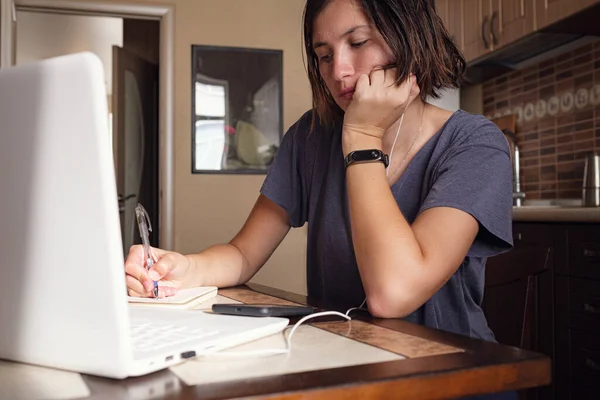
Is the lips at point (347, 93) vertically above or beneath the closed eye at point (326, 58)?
beneath

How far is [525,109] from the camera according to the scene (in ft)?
11.5

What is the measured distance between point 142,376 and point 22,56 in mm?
6301

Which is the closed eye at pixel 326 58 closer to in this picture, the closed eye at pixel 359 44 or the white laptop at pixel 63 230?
the closed eye at pixel 359 44

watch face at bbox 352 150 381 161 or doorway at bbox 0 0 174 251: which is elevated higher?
doorway at bbox 0 0 174 251

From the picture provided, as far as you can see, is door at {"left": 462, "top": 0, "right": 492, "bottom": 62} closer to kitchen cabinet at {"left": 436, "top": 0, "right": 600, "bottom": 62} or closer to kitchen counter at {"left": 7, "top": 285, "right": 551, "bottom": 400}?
kitchen cabinet at {"left": 436, "top": 0, "right": 600, "bottom": 62}

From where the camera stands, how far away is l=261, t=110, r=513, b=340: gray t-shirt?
1.10 meters

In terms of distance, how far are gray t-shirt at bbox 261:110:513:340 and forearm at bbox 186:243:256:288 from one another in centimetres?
16

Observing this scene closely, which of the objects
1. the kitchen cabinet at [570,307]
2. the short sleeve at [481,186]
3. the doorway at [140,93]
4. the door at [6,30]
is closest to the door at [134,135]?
the doorway at [140,93]

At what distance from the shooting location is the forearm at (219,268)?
4.06 ft

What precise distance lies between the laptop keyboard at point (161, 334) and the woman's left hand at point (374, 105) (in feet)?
1.74

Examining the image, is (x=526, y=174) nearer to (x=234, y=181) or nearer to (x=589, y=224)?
(x=589, y=224)

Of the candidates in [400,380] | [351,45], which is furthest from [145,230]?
[400,380]

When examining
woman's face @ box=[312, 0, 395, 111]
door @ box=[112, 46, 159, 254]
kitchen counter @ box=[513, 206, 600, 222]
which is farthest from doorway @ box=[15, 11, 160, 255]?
woman's face @ box=[312, 0, 395, 111]

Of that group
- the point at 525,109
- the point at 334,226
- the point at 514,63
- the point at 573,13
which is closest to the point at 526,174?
the point at 525,109
